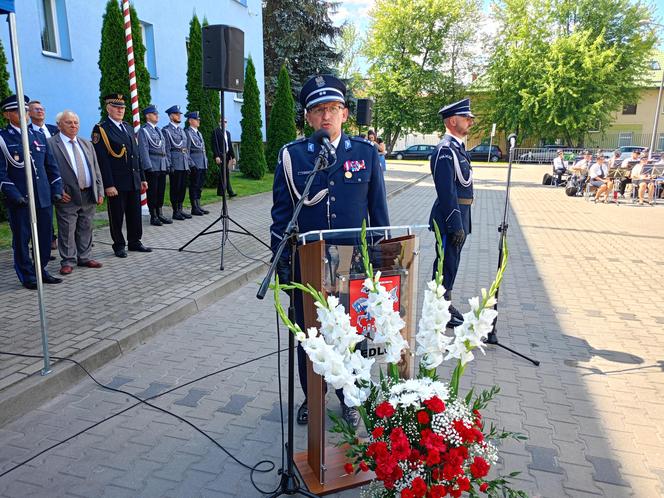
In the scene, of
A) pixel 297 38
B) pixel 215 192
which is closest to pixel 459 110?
pixel 215 192

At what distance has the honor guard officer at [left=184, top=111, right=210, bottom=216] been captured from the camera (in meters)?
10.1

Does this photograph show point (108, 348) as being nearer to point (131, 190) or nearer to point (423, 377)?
point (423, 377)

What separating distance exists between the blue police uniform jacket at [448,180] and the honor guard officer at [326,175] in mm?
1608

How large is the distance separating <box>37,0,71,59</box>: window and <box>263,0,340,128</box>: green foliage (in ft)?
49.9

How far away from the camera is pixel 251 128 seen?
17188 mm

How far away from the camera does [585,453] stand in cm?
293

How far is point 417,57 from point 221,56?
1630 inches

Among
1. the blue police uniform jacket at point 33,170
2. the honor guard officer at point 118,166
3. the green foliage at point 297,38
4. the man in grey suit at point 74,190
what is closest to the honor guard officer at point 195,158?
the honor guard officer at point 118,166

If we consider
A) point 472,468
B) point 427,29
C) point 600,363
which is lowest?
point 600,363

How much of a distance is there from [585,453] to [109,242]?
718 centimetres

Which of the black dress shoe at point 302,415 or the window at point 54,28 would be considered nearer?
the black dress shoe at point 302,415

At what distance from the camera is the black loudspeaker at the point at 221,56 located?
21.6 feet

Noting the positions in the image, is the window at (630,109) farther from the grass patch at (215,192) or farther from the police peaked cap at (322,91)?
the police peaked cap at (322,91)

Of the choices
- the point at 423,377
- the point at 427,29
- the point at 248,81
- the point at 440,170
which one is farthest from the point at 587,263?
the point at 427,29
